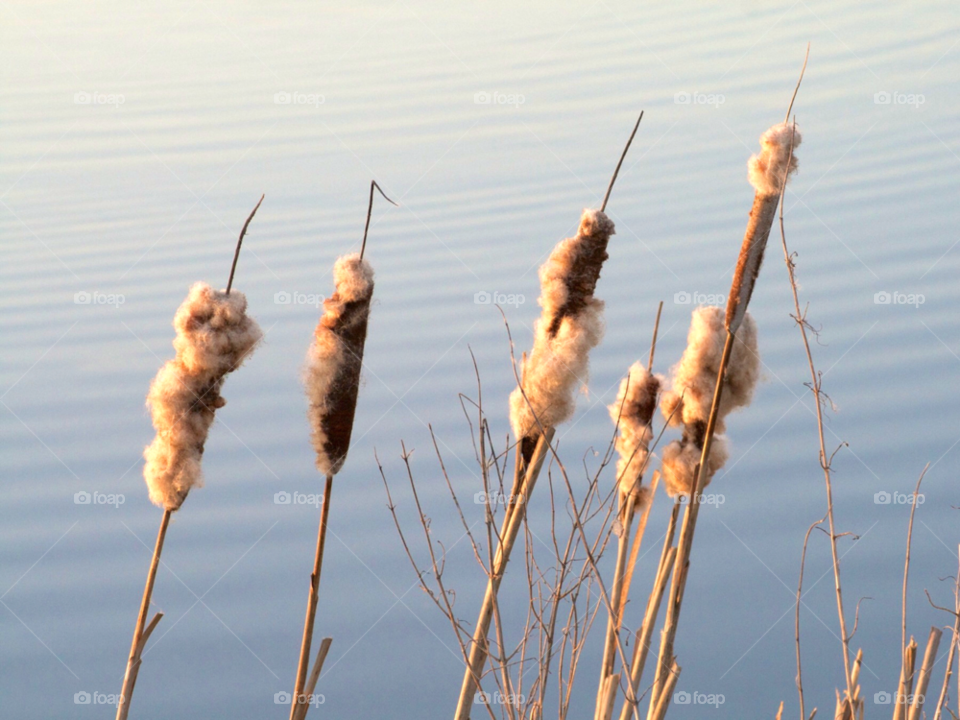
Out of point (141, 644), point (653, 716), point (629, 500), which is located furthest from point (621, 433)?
point (141, 644)

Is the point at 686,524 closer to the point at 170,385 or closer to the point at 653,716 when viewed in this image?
the point at 653,716

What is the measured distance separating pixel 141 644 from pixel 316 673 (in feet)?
0.75

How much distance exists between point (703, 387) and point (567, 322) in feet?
0.69

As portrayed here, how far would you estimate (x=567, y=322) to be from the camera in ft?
4.34

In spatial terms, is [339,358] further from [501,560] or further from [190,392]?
[501,560]

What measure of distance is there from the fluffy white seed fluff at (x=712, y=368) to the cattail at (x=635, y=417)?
0.04 metres

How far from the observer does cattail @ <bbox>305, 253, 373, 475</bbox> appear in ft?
3.97

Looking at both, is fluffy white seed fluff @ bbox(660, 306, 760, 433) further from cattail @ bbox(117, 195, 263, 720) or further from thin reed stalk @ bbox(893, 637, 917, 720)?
cattail @ bbox(117, 195, 263, 720)

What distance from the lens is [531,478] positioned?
129 centimetres

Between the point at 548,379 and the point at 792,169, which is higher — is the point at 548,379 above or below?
below

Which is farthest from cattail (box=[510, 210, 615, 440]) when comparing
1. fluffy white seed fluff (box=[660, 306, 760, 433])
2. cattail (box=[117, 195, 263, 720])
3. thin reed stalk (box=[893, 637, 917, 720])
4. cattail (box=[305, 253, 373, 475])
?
thin reed stalk (box=[893, 637, 917, 720])

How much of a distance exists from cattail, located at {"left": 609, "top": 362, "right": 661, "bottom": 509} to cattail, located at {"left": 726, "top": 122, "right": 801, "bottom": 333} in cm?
23

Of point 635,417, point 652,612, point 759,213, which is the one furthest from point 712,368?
point 652,612

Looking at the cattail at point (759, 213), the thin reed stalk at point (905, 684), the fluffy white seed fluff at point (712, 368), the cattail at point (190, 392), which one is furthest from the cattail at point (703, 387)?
the cattail at point (190, 392)
